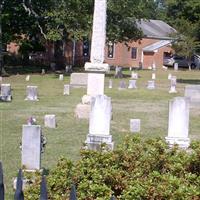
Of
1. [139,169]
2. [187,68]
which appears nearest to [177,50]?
[187,68]

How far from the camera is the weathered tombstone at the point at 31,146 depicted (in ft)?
30.2

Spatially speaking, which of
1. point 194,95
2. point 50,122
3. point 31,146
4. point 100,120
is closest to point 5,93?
point 50,122

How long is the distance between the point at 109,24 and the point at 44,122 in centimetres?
2918

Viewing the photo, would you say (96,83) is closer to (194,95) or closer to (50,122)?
(50,122)

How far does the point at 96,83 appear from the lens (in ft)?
59.9

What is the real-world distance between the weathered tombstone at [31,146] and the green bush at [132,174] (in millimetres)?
1931

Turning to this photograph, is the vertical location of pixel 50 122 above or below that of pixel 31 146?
below

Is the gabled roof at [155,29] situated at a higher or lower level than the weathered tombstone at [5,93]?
higher

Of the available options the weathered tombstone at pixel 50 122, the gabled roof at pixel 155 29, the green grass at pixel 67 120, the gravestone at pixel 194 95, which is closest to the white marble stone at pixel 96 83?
the green grass at pixel 67 120

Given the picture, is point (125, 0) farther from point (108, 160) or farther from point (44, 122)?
point (108, 160)

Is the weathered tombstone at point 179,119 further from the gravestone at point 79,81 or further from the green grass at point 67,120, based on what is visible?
the gravestone at point 79,81

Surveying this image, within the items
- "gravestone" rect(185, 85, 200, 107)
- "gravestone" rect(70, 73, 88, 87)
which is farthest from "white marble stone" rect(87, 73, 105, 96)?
"gravestone" rect(70, 73, 88, 87)

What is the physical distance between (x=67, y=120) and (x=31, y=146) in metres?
8.92

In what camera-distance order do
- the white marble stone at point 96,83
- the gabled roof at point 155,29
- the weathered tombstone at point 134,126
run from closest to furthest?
the weathered tombstone at point 134,126
the white marble stone at point 96,83
the gabled roof at point 155,29
